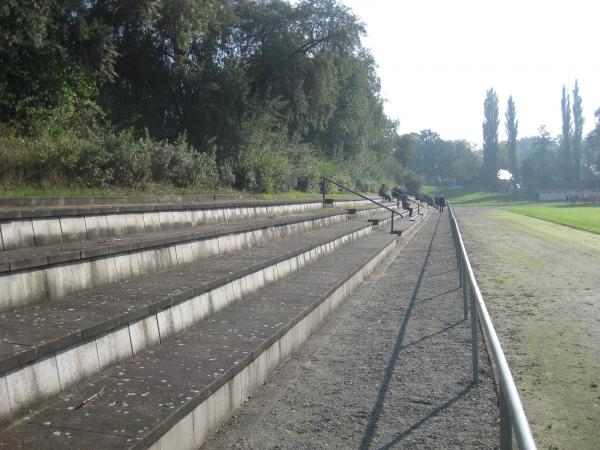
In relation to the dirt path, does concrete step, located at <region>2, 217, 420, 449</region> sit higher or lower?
higher

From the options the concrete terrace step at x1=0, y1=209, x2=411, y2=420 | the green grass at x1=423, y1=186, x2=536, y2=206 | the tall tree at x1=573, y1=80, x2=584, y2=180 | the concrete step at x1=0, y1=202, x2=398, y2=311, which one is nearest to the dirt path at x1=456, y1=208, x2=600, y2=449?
the concrete terrace step at x1=0, y1=209, x2=411, y2=420

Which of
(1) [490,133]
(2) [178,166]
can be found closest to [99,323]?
(2) [178,166]

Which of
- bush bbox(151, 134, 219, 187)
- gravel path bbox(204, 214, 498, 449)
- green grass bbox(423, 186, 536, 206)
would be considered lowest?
green grass bbox(423, 186, 536, 206)

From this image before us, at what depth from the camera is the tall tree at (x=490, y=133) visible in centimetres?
11544

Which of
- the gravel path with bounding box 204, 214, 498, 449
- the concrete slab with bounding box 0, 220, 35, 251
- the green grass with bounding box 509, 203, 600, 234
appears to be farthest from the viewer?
the green grass with bounding box 509, 203, 600, 234

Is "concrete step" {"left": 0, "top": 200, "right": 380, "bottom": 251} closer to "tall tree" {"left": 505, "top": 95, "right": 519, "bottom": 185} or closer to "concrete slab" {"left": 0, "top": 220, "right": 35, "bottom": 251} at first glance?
"concrete slab" {"left": 0, "top": 220, "right": 35, "bottom": 251}

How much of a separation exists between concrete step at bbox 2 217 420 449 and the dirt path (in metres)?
1.94

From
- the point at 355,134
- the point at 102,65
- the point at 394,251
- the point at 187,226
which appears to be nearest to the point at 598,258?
the point at 394,251

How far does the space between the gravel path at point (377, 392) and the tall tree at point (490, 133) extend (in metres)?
116

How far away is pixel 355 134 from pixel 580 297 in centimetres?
3014

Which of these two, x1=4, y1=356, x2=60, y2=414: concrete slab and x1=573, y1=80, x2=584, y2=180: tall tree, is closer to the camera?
x1=4, y1=356, x2=60, y2=414: concrete slab

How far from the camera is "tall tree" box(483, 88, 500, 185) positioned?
115438 mm

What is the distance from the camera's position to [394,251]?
47.0ft

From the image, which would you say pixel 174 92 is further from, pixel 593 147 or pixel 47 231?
pixel 593 147
